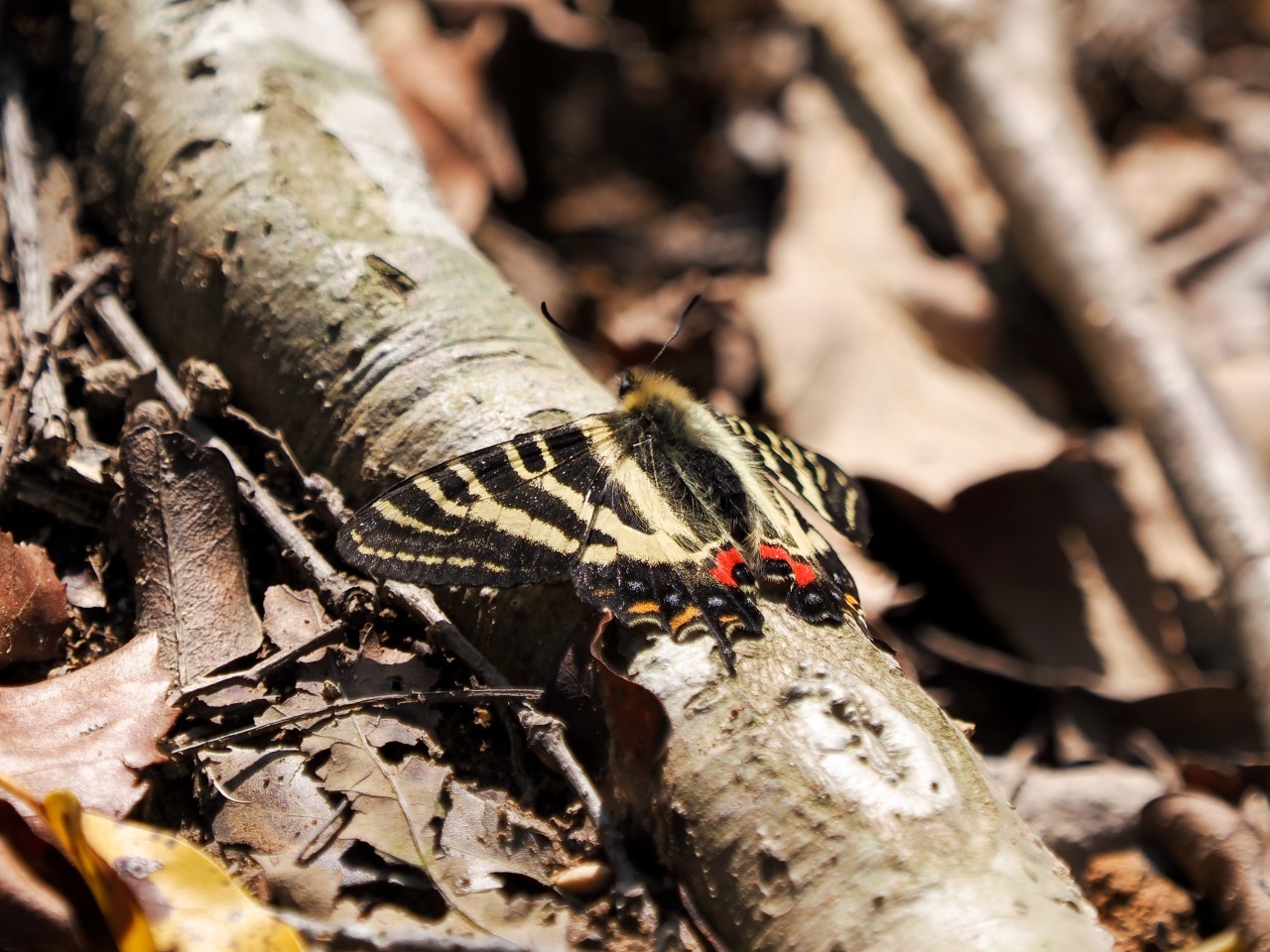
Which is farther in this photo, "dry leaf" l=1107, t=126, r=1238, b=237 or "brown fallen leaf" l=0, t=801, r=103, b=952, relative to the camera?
"dry leaf" l=1107, t=126, r=1238, b=237

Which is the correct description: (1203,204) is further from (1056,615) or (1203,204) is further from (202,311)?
(202,311)

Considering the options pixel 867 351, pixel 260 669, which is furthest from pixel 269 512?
pixel 867 351

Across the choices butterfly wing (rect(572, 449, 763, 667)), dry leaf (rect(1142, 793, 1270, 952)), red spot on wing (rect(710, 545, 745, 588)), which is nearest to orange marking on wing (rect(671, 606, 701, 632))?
butterfly wing (rect(572, 449, 763, 667))

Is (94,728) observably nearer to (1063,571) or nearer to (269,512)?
(269,512)

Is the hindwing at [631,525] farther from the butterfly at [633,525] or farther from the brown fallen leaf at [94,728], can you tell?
the brown fallen leaf at [94,728]

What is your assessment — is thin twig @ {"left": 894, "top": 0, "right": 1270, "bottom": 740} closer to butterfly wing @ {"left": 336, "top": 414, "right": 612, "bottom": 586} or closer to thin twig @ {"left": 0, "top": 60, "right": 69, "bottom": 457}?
butterfly wing @ {"left": 336, "top": 414, "right": 612, "bottom": 586}

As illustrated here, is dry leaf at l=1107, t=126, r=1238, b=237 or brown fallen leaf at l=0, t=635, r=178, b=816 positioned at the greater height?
dry leaf at l=1107, t=126, r=1238, b=237

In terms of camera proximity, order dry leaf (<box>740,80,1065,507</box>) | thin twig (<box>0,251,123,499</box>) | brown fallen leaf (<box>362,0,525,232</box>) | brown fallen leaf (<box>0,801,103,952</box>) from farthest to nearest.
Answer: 1. brown fallen leaf (<box>362,0,525,232</box>)
2. dry leaf (<box>740,80,1065,507</box>)
3. thin twig (<box>0,251,123,499</box>)
4. brown fallen leaf (<box>0,801,103,952</box>)
